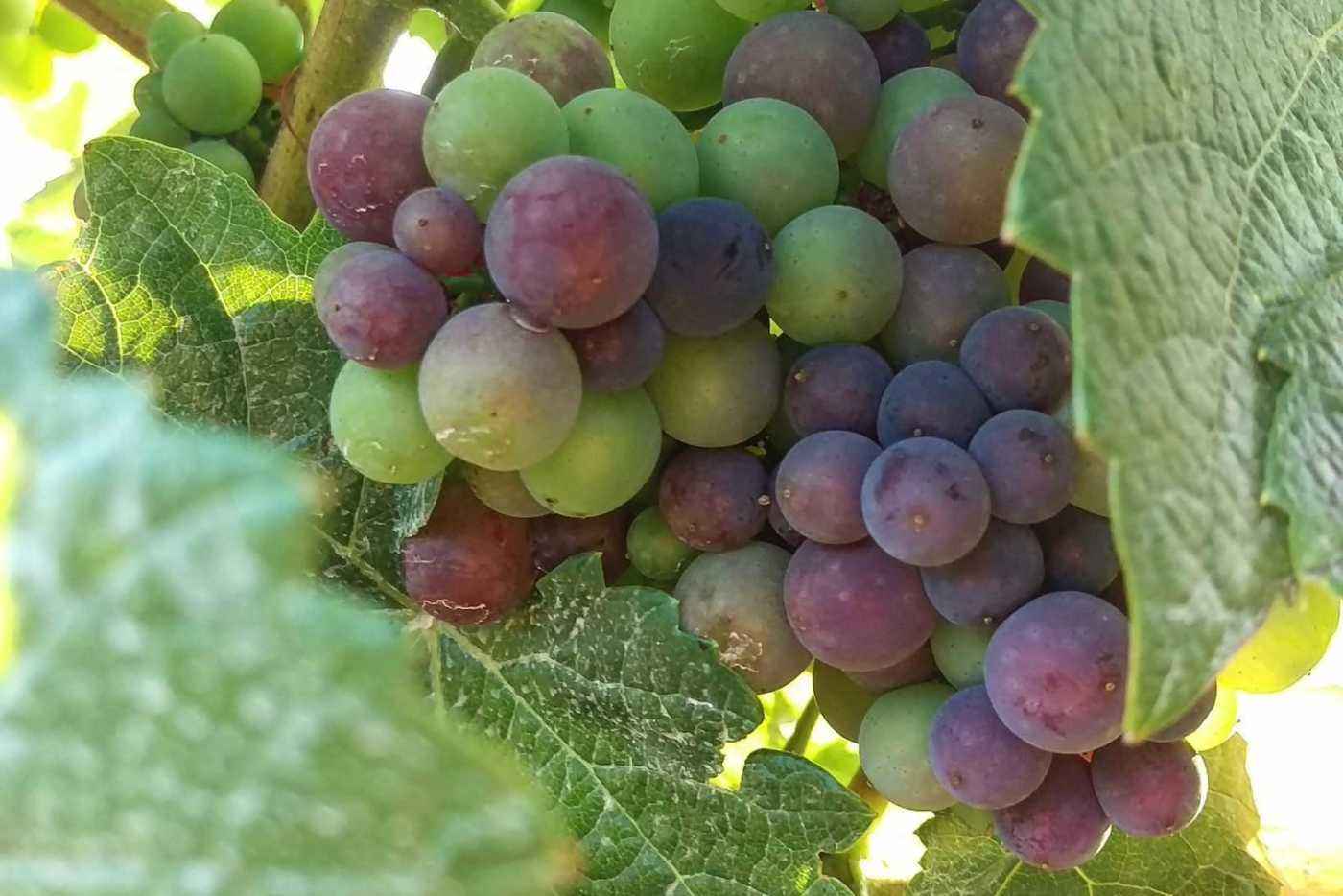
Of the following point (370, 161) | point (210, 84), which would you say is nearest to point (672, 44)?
point (370, 161)

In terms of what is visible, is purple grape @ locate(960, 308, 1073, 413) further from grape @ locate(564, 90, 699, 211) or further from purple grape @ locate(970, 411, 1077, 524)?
grape @ locate(564, 90, 699, 211)

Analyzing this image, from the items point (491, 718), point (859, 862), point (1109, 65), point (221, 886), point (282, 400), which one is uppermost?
point (1109, 65)

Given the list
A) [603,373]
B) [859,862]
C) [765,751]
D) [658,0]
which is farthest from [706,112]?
[859,862]

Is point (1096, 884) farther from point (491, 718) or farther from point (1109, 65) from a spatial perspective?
point (1109, 65)

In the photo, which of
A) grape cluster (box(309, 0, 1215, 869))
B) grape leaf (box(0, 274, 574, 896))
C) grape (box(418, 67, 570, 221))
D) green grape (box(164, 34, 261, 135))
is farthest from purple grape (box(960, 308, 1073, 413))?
green grape (box(164, 34, 261, 135))

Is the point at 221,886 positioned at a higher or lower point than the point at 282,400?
higher

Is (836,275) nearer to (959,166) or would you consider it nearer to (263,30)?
(959,166)

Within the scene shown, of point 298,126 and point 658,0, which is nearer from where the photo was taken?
point 658,0
